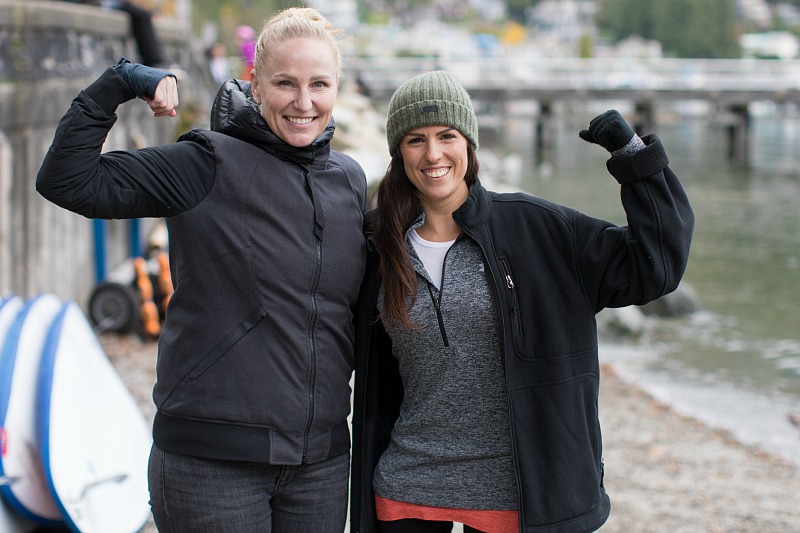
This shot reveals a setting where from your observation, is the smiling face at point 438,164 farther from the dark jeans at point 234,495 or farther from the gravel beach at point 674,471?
the gravel beach at point 674,471

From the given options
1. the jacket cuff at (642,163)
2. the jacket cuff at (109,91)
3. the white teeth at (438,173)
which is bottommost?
the white teeth at (438,173)

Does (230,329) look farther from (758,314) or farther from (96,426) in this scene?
(758,314)

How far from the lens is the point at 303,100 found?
2477mm

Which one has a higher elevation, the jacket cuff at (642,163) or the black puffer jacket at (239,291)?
the jacket cuff at (642,163)

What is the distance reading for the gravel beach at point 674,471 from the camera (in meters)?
5.26

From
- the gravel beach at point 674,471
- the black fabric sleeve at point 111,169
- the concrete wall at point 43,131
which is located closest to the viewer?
the black fabric sleeve at point 111,169

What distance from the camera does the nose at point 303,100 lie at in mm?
2477

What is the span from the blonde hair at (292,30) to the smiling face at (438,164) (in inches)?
12.2

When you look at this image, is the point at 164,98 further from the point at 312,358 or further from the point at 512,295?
the point at 512,295

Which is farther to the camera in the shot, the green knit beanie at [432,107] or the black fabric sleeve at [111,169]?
the green knit beanie at [432,107]

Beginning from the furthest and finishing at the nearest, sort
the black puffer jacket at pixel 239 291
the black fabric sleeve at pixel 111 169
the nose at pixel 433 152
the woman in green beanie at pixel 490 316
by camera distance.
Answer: the nose at pixel 433 152, the woman in green beanie at pixel 490 316, the black puffer jacket at pixel 239 291, the black fabric sleeve at pixel 111 169

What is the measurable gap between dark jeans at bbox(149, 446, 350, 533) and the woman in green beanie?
0.78 ft

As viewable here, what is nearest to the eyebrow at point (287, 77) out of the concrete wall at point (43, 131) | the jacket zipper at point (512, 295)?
the jacket zipper at point (512, 295)

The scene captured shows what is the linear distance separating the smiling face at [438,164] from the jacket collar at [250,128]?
252 mm
